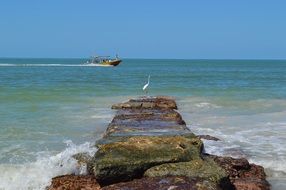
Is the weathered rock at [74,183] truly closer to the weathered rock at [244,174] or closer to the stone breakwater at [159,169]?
the stone breakwater at [159,169]

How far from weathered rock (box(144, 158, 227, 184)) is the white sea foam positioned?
1.87 metres

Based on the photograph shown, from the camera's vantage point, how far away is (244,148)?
12.3 m

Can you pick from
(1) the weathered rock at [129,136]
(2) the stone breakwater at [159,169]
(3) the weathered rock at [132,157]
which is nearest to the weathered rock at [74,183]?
(2) the stone breakwater at [159,169]

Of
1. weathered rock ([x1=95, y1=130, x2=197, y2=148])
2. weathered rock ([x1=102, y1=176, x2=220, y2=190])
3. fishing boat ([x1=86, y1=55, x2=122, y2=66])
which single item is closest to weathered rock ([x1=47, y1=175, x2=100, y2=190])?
weathered rock ([x1=102, y1=176, x2=220, y2=190])

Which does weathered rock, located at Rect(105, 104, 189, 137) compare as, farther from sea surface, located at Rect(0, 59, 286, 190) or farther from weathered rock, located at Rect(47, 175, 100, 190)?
weathered rock, located at Rect(47, 175, 100, 190)

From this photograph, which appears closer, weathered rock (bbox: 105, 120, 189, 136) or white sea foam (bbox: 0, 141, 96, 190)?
white sea foam (bbox: 0, 141, 96, 190)

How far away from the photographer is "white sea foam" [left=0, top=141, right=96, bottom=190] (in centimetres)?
887

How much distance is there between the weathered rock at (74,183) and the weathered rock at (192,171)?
102 cm

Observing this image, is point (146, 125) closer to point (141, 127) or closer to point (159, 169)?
point (141, 127)

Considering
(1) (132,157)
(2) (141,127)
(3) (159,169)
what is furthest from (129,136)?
(3) (159,169)

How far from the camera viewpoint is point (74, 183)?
26.9 ft

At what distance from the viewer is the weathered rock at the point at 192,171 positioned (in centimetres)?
718

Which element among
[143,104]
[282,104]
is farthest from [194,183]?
[282,104]

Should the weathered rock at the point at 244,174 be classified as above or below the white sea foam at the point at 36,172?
above
